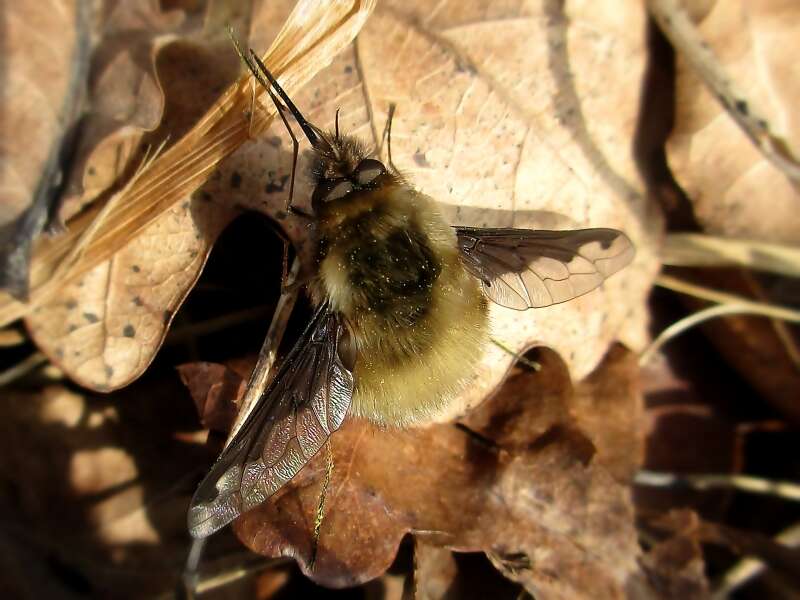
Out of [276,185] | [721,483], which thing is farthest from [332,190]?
[721,483]

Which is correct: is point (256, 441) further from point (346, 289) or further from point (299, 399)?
point (346, 289)

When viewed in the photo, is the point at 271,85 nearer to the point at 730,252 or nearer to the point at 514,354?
the point at 514,354

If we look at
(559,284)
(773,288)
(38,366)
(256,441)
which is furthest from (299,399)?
(773,288)

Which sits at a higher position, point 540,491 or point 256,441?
point 256,441

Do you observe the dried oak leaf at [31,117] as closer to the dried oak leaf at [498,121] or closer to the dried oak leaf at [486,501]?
the dried oak leaf at [498,121]

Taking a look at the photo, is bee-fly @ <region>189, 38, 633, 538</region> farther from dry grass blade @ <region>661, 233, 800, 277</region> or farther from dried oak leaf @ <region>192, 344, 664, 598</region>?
dry grass blade @ <region>661, 233, 800, 277</region>
